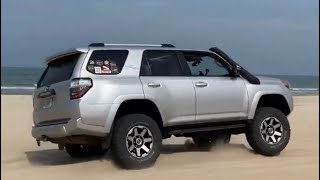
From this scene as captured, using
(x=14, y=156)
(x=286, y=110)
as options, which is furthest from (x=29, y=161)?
(x=286, y=110)

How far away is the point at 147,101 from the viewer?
788 centimetres

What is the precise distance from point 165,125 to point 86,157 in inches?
63.2

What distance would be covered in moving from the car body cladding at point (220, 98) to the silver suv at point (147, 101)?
2cm

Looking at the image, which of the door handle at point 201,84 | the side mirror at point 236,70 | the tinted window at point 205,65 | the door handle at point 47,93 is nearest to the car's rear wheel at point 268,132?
the side mirror at point 236,70

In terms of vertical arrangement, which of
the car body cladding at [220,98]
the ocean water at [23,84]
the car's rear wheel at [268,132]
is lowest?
the ocean water at [23,84]

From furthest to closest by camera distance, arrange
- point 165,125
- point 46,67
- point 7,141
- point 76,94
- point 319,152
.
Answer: point 7,141 < point 319,152 < point 46,67 < point 165,125 < point 76,94

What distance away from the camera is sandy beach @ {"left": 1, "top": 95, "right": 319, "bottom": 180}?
7.23 meters

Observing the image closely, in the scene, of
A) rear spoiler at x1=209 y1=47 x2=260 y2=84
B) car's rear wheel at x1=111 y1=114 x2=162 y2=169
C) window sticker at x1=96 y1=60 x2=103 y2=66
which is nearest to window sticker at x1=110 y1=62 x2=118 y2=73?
window sticker at x1=96 y1=60 x2=103 y2=66

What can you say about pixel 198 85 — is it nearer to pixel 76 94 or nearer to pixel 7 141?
pixel 76 94

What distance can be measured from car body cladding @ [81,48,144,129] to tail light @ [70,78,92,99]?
0.06m

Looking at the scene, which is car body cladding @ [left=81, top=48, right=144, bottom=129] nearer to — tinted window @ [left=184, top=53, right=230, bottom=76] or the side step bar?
the side step bar

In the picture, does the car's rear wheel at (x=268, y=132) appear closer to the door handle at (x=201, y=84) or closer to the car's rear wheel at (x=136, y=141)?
the door handle at (x=201, y=84)

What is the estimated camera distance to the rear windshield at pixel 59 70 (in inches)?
307

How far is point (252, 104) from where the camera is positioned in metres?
8.95
